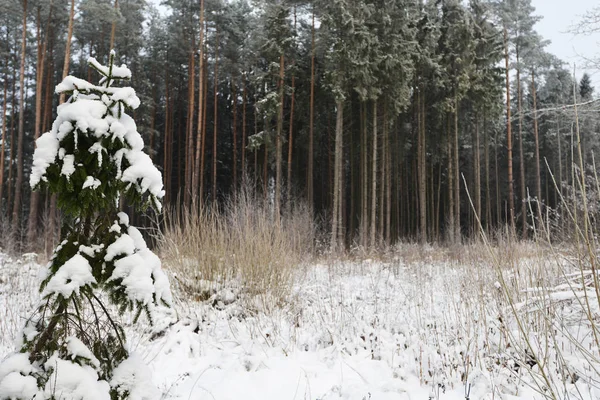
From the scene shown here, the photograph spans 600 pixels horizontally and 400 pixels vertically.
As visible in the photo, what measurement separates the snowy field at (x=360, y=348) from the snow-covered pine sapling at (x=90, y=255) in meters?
1.49

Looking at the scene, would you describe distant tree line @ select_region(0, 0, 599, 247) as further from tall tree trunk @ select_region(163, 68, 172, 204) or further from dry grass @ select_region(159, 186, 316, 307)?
dry grass @ select_region(159, 186, 316, 307)

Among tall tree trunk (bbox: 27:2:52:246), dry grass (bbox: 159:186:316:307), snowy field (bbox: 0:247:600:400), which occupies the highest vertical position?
tall tree trunk (bbox: 27:2:52:246)

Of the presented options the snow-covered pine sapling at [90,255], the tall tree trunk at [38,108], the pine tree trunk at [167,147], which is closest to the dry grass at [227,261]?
the snow-covered pine sapling at [90,255]

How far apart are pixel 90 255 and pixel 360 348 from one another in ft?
10.3

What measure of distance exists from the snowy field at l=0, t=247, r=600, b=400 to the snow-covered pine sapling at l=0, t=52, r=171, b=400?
4.90 feet

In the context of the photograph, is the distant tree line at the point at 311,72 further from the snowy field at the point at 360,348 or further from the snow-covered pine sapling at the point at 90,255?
the snow-covered pine sapling at the point at 90,255

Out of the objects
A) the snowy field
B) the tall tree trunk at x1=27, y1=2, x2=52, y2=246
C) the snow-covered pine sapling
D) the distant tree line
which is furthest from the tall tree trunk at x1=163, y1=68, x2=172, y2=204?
the snow-covered pine sapling

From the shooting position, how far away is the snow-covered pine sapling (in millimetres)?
1726

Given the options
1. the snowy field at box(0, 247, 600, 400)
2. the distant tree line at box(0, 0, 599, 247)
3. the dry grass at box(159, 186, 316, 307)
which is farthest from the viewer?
the distant tree line at box(0, 0, 599, 247)

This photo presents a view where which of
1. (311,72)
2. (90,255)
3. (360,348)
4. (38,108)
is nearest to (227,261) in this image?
(360,348)

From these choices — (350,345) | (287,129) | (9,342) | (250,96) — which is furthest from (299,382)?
(250,96)

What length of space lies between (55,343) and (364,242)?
14.2 meters

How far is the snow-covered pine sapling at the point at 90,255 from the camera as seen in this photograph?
173cm

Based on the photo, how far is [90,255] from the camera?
191 centimetres
